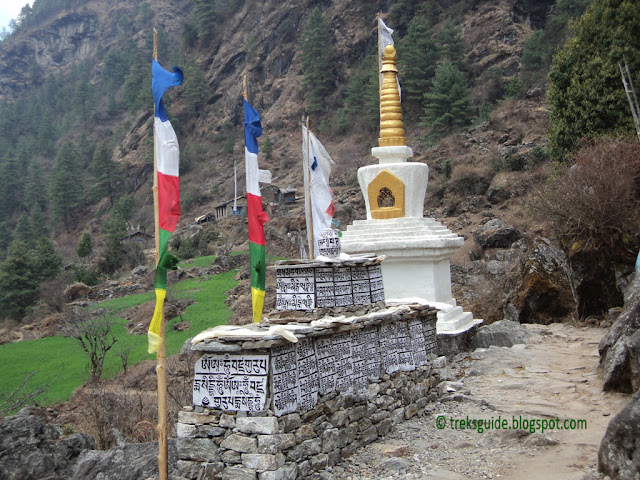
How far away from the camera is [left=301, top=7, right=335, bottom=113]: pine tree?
5425cm

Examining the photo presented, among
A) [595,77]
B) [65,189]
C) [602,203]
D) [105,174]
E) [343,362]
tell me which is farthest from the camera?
[105,174]

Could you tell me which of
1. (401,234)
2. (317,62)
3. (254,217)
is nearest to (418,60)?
(317,62)

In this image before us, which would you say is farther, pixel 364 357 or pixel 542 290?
pixel 542 290

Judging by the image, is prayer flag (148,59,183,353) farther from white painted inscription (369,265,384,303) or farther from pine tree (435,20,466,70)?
pine tree (435,20,466,70)

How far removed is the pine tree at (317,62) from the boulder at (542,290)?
41.7 meters

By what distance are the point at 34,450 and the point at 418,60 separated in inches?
1634

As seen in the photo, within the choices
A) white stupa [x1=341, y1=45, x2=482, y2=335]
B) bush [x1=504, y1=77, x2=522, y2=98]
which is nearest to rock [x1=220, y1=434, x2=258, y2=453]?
white stupa [x1=341, y1=45, x2=482, y2=335]

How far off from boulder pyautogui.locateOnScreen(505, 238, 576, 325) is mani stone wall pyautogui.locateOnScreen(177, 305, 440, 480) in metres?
8.57

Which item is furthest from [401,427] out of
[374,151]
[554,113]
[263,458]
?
[554,113]

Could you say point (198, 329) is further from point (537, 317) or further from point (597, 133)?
point (597, 133)

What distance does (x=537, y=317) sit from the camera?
47.4 ft

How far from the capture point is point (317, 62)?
54469mm

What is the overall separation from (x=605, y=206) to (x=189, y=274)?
26123 mm

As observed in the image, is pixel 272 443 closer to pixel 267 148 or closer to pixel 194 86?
pixel 267 148
